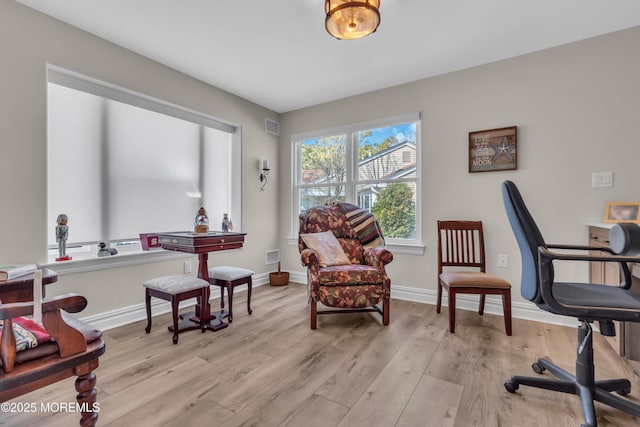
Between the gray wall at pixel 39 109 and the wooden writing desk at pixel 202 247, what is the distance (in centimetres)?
55

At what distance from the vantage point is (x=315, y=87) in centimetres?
345

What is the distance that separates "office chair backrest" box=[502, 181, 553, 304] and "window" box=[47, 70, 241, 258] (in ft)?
9.76

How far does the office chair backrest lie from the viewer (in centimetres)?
142

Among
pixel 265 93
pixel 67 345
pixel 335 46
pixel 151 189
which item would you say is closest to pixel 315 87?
pixel 265 93

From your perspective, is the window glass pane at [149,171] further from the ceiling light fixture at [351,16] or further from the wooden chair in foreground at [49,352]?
the ceiling light fixture at [351,16]

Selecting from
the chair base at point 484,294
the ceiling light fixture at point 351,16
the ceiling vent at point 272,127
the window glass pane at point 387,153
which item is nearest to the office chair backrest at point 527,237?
the chair base at point 484,294

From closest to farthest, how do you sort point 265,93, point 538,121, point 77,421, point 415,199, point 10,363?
point 10,363 < point 77,421 < point 538,121 < point 415,199 < point 265,93

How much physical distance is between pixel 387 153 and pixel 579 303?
8.22ft

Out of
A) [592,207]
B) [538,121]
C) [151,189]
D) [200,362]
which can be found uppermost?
[538,121]

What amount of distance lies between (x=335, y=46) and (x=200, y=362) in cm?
271

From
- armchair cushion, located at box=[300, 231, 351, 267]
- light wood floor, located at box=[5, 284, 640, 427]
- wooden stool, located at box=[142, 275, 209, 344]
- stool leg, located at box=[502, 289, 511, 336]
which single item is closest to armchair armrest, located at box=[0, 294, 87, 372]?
light wood floor, located at box=[5, 284, 640, 427]

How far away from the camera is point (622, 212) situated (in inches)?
88.4

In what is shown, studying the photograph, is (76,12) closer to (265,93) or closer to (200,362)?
(265,93)

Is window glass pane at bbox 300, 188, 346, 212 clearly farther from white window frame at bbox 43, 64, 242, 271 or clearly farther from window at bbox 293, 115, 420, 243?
white window frame at bbox 43, 64, 242, 271
